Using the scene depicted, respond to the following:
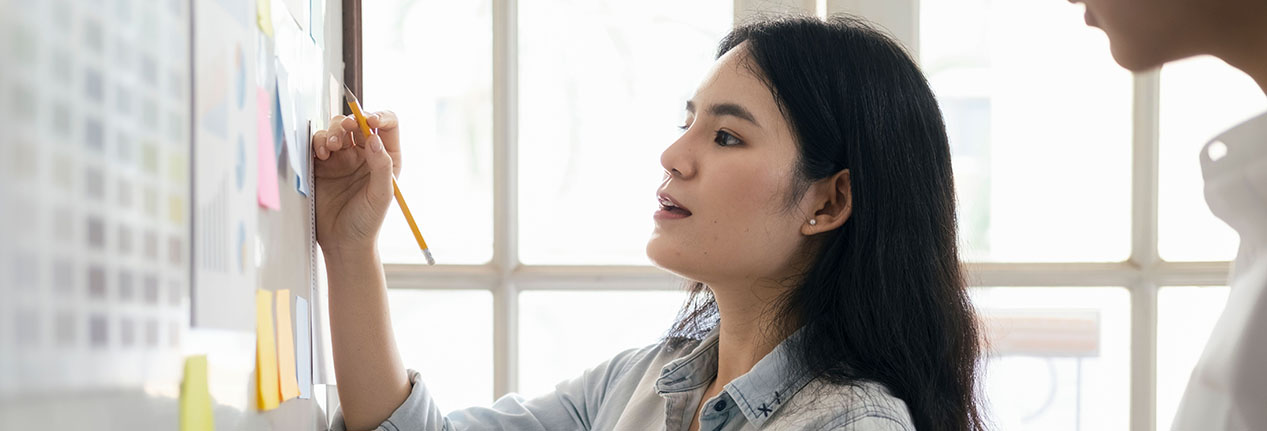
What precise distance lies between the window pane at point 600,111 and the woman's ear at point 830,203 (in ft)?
1.60

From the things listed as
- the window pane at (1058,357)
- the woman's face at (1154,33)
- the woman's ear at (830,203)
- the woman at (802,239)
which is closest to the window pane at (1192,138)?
the window pane at (1058,357)

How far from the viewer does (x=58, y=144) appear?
47 centimetres

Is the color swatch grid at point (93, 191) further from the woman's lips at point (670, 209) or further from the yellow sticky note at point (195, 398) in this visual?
the woman's lips at point (670, 209)

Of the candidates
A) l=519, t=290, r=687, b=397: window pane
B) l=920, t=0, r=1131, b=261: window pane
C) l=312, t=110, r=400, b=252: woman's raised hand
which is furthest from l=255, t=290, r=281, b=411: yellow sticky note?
l=920, t=0, r=1131, b=261: window pane

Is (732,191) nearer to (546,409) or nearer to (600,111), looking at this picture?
(546,409)

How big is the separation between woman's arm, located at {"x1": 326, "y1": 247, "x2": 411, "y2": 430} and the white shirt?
32.6 inches

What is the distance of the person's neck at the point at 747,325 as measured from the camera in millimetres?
1247

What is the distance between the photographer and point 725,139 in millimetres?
1211

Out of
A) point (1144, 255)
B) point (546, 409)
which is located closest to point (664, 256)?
point (546, 409)

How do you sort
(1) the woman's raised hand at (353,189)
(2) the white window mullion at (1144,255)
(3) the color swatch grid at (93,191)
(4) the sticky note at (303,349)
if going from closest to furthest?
(3) the color swatch grid at (93,191), (4) the sticky note at (303,349), (1) the woman's raised hand at (353,189), (2) the white window mullion at (1144,255)

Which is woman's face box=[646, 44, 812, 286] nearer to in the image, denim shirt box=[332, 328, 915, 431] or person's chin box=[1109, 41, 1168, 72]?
denim shirt box=[332, 328, 915, 431]

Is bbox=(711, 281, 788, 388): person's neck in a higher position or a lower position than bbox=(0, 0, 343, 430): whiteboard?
lower

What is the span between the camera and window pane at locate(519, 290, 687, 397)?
1672 mm

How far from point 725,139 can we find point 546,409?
46cm
